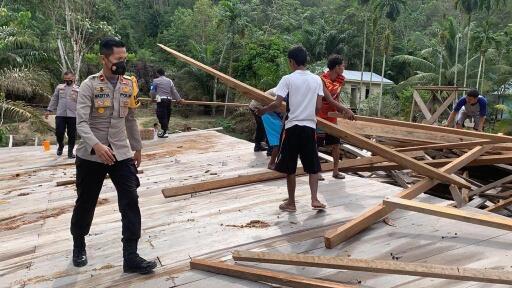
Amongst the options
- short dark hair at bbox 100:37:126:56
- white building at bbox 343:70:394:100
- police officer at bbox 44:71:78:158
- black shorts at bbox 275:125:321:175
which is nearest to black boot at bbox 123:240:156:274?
short dark hair at bbox 100:37:126:56

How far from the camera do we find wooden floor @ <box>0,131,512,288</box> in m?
3.10

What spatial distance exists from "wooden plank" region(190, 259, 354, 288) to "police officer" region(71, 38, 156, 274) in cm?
39

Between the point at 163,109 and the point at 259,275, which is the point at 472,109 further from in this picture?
the point at 259,275

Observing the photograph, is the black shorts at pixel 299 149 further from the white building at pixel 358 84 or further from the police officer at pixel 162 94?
the white building at pixel 358 84

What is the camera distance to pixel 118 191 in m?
3.18

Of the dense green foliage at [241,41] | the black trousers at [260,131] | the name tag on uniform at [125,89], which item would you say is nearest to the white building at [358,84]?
the dense green foliage at [241,41]

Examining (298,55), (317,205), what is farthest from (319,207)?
(298,55)

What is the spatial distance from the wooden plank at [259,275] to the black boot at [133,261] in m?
0.32

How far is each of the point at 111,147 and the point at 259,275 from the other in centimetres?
137

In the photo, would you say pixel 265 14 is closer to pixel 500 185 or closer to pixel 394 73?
pixel 394 73

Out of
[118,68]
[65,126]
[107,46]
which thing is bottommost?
[65,126]

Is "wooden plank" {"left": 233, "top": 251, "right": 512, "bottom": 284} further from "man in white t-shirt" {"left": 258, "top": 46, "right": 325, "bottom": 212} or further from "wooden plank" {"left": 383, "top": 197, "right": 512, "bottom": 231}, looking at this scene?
"man in white t-shirt" {"left": 258, "top": 46, "right": 325, "bottom": 212}

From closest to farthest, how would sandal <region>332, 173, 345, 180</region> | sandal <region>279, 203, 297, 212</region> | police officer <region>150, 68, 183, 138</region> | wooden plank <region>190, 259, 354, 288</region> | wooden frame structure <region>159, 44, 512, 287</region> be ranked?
wooden plank <region>190, 259, 354, 288</region> < wooden frame structure <region>159, 44, 512, 287</region> < sandal <region>279, 203, 297, 212</region> < sandal <region>332, 173, 345, 180</region> < police officer <region>150, 68, 183, 138</region>

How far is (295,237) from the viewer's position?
3750 millimetres
